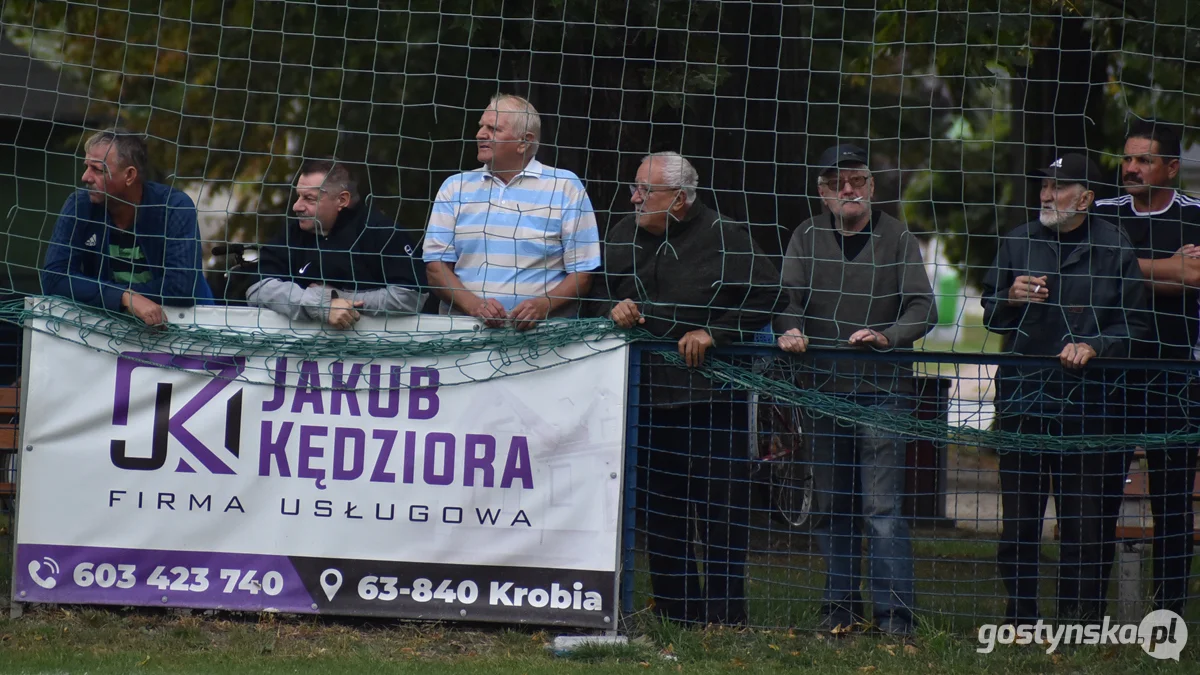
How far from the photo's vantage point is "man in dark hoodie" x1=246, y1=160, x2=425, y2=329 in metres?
6.53

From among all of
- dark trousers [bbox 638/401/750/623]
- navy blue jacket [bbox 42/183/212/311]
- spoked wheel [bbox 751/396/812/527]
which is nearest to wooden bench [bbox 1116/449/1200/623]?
spoked wheel [bbox 751/396/812/527]

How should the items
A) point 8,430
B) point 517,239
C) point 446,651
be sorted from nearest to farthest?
point 446,651
point 517,239
point 8,430

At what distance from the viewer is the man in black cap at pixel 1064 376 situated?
20.8 ft

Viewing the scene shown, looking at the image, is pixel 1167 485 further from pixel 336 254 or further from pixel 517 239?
pixel 336 254

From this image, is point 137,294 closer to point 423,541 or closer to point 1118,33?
point 423,541

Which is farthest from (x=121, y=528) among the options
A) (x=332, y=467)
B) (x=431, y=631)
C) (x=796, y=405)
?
(x=796, y=405)

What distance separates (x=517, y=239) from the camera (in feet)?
21.7

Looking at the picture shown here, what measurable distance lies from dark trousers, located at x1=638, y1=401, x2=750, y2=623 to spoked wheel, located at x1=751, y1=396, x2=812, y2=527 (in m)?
0.47

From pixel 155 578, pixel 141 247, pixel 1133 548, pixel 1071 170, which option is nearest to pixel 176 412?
pixel 155 578

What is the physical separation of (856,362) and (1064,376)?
2.81 ft

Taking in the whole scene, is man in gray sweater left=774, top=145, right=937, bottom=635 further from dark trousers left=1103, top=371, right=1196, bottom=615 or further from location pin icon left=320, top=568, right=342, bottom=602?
location pin icon left=320, top=568, right=342, bottom=602

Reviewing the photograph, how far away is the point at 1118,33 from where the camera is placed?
994 centimetres

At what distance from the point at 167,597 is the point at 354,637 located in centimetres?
81

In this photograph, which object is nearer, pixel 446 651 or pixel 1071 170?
pixel 446 651
